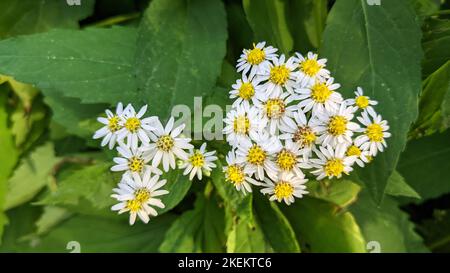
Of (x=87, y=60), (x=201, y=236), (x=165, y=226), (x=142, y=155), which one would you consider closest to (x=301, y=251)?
(x=201, y=236)

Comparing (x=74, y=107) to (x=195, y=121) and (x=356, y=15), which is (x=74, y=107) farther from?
(x=356, y=15)

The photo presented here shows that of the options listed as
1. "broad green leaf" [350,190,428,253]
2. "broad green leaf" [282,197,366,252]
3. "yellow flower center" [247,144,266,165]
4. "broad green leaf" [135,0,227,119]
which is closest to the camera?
"yellow flower center" [247,144,266,165]

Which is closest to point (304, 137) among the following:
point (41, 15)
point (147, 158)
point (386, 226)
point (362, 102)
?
point (362, 102)

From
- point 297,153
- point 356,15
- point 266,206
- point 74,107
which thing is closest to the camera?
point 297,153

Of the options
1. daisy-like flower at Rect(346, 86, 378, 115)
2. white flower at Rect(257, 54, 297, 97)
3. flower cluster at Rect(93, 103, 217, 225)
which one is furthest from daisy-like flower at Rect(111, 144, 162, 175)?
daisy-like flower at Rect(346, 86, 378, 115)

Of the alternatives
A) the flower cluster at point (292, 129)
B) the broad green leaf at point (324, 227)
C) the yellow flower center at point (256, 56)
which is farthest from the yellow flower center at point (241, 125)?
the broad green leaf at point (324, 227)

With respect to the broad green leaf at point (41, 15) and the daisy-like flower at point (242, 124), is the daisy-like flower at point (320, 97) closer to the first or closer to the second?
the daisy-like flower at point (242, 124)

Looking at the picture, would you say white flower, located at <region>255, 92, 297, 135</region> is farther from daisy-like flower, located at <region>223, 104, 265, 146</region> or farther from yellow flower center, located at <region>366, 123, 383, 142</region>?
yellow flower center, located at <region>366, 123, 383, 142</region>
